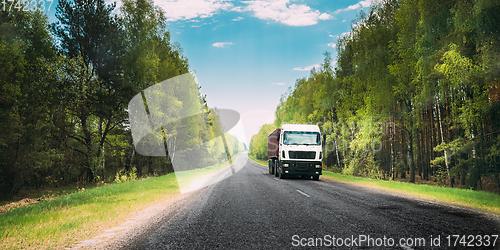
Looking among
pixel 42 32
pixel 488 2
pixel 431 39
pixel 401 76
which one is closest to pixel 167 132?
pixel 42 32

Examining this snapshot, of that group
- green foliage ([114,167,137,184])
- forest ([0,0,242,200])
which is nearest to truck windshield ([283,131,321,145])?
green foliage ([114,167,137,184])

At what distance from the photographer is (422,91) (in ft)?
51.0

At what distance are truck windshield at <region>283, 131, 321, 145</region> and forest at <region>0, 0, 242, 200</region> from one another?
1462 cm

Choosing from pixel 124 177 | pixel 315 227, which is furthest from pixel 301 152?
pixel 124 177

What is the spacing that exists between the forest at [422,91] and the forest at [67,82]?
1854cm

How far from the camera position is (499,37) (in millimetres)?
11125

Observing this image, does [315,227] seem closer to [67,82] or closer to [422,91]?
[422,91]

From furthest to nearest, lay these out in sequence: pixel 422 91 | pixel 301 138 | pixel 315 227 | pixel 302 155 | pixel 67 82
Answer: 1. pixel 67 82
2. pixel 301 138
3. pixel 302 155
4. pixel 422 91
5. pixel 315 227

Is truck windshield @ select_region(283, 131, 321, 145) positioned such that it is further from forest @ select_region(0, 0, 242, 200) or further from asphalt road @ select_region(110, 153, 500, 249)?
forest @ select_region(0, 0, 242, 200)

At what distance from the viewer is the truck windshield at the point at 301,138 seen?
1677 centimetres

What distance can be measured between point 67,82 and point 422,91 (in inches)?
971

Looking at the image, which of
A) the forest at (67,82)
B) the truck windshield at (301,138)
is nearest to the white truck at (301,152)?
the truck windshield at (301,138)

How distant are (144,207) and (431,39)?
16154mm

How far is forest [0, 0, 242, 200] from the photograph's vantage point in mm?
16734
